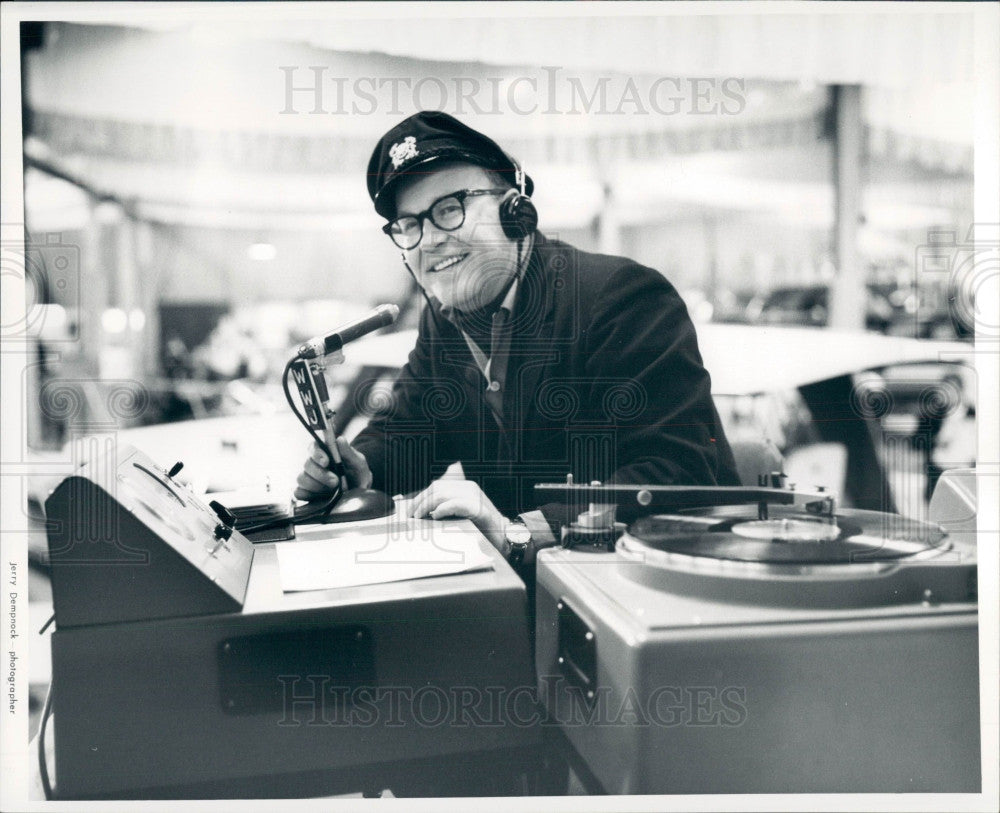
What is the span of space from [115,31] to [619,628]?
143 cm

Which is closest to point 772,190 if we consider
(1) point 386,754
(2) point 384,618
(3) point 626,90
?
(3) point 626,90

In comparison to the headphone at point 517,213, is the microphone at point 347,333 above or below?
below

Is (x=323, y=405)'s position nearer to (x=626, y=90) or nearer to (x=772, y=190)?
(x=626, y=90)

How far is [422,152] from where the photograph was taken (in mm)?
1494

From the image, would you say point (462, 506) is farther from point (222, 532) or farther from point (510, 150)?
point (510, 150)

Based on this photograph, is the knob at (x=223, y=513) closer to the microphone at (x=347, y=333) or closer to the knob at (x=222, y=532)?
the knob at (x=222, y=532)

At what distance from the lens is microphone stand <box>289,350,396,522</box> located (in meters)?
1.50

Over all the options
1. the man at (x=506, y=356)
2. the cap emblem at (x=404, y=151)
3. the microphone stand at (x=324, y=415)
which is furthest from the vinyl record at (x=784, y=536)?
the cap emblem at (x=404, y=151)

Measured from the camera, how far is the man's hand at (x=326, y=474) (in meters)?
1.50

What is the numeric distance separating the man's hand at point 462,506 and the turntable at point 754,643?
0.14m

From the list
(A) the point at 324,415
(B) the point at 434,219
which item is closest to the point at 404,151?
(B) the point at 434,219

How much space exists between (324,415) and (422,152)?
0.53m

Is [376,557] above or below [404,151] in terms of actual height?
below

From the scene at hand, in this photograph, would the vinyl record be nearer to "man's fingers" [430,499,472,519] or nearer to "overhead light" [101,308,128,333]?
"man's fingers" [430,499,472,519]
